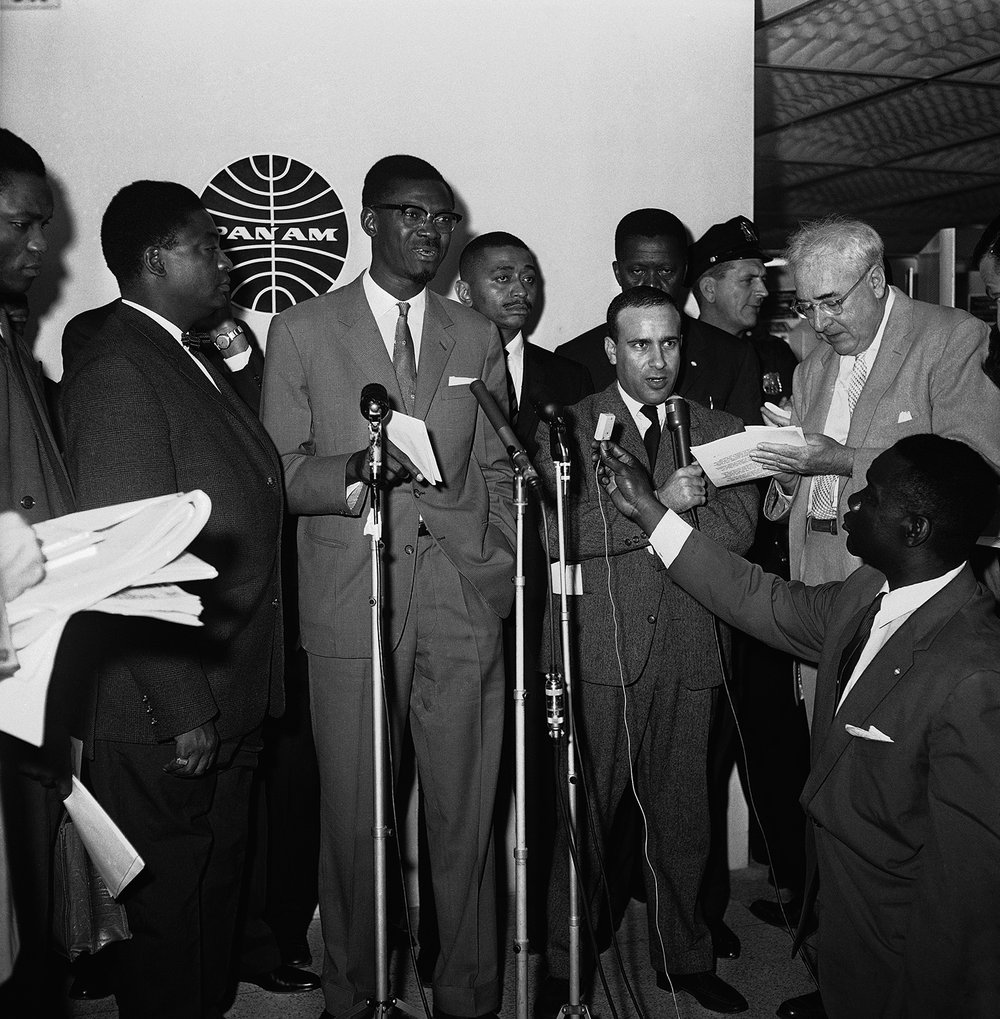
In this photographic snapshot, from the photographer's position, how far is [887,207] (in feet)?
39.0

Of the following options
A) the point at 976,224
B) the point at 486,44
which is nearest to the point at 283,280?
the point at 486,44

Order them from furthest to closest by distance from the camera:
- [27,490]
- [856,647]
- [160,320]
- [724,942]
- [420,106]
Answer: [420,106] → [724,942] → [160,320] → [856,647] → [27,490]

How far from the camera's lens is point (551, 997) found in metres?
3.22

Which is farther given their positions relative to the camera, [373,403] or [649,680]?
[649,680]

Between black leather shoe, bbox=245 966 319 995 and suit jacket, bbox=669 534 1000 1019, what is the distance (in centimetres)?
164

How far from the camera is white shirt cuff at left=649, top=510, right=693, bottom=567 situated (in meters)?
2.90

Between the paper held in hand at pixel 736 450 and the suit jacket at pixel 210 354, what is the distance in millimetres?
1325

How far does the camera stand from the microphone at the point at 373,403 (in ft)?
8.13

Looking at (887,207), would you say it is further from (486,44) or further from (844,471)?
(844,471)

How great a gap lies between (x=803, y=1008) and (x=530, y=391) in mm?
2067

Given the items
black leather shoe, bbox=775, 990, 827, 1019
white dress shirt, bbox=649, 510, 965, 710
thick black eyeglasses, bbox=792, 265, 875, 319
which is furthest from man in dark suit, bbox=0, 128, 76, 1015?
thick black eyeglasses, bbox=792, 265, 875, 319

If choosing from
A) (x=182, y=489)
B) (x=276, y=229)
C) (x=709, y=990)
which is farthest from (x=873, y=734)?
(x=276, y=229)

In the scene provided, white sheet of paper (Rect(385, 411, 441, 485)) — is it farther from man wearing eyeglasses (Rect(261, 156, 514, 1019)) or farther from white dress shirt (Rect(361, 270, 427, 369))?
white dress shirt (Rect(361, 270, 427, 369))

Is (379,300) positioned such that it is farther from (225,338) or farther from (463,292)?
(463,292)
